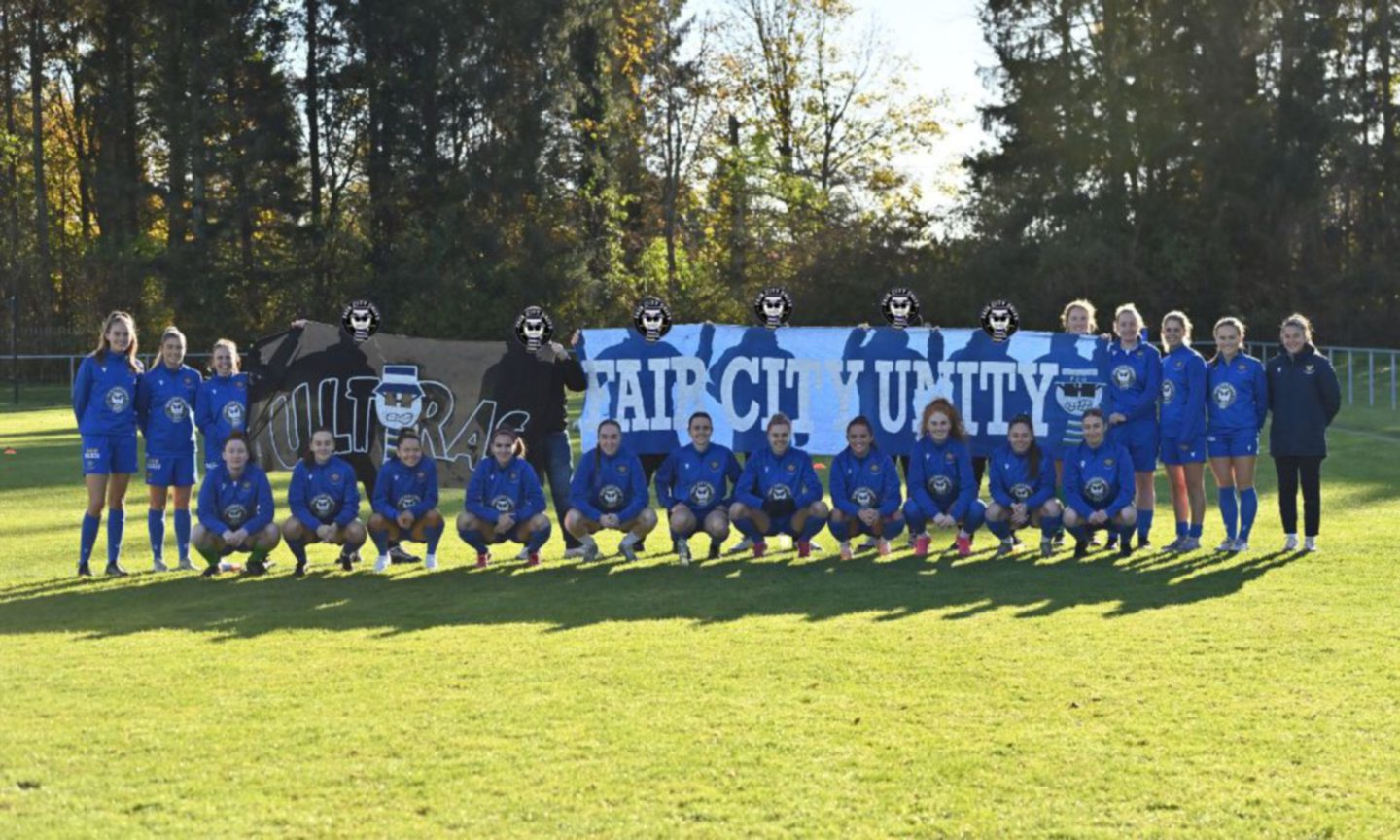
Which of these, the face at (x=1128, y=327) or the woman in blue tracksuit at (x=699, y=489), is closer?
the woman in blue tracksuit at (x=699, y=489)

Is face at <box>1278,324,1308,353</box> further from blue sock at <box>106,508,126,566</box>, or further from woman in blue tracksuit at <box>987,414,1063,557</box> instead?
blue sock at <box>106,508,126,566</box>

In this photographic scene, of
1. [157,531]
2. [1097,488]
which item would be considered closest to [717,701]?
[1097,488]

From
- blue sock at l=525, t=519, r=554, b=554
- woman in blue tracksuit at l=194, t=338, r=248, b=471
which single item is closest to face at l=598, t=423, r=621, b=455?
blue sock at l=525, t=519, r=554, b=554

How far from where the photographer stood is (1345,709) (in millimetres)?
5945

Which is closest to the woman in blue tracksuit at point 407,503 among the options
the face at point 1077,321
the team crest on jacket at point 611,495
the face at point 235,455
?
the face at point 235,455

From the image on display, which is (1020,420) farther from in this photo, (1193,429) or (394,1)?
(394,1)

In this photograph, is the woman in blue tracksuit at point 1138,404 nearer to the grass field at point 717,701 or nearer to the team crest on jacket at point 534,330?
the grass field at point 717,701

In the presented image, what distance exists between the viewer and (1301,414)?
34.2 feet

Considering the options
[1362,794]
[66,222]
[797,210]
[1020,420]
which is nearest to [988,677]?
[1362,794]

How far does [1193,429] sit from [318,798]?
7.52 meters

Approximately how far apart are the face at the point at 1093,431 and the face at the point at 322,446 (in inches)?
212

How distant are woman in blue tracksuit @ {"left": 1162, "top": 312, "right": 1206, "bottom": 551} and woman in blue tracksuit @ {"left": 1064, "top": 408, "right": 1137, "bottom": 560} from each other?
1.38 feet

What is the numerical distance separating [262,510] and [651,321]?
332cm

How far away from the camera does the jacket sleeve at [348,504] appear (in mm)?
10234
